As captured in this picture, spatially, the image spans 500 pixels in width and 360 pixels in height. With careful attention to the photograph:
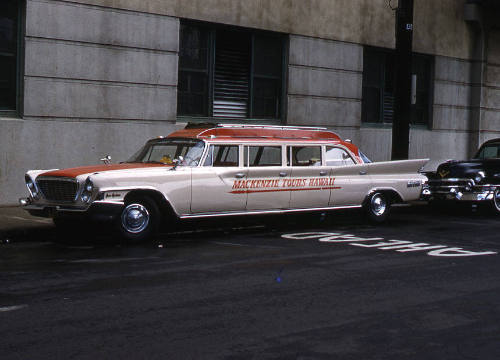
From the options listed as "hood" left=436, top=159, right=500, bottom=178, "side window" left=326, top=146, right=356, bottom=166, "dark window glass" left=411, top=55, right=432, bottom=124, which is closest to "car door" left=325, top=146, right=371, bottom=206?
"side window" left=326, top=146, right=356, bottom=166

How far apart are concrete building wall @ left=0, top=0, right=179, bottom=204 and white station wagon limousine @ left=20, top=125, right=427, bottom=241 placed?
3.81 metres

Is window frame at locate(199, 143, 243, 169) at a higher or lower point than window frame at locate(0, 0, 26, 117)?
lower

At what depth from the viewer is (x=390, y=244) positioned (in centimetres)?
1169

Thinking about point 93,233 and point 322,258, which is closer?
point 322,258

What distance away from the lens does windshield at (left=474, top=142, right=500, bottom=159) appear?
57.8ft

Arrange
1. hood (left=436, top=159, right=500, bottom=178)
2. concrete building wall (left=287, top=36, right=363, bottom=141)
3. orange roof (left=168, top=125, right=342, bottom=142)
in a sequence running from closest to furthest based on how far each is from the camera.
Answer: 1. orange roof (left=168, top=125, right=342, bottom=142)
2. hood (left=436, top=159, right=500, bottom=178)
3. concrete building wall (left=287, top=36, right=363, bottom=141)

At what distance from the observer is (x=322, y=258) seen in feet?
33.3

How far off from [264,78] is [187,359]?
594 inches

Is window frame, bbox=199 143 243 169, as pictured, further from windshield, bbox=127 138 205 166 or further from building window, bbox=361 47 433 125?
building window, bbox=361 47 433 125

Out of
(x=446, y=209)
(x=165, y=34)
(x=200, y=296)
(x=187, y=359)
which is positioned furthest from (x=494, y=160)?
(x=187, y=359)

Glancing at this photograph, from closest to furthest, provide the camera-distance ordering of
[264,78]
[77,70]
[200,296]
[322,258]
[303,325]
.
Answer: [303,325] → [200,296] → [322,258] → [77,70] → [264,78]

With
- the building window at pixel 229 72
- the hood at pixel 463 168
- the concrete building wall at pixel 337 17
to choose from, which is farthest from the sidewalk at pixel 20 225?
the hood at pixel 463 168

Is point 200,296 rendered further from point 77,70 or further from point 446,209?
point 446,209

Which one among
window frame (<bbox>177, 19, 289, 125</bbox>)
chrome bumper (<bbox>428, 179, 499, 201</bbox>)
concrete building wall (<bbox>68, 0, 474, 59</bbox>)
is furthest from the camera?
window frame (<bbox>177, 19, 289, 125</bbox>)
